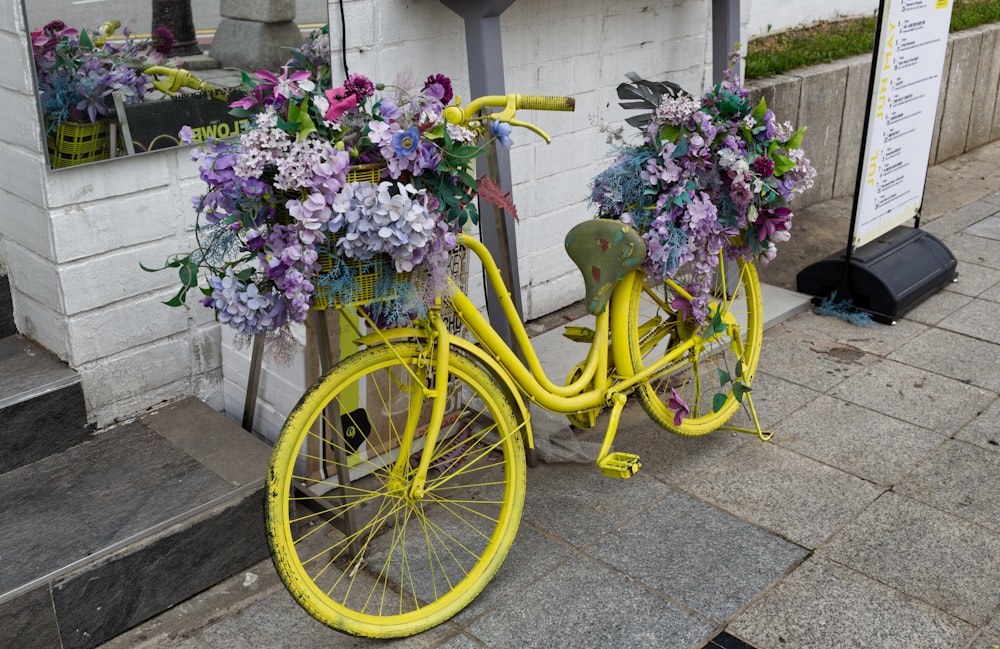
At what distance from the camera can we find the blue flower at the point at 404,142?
7.79 feet

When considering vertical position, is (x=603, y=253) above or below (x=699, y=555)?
above

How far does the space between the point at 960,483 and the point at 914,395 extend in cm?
70

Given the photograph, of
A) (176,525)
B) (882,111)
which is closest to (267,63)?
(176,525)

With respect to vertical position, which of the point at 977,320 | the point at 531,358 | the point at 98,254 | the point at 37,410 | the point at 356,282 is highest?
the point at 356,282

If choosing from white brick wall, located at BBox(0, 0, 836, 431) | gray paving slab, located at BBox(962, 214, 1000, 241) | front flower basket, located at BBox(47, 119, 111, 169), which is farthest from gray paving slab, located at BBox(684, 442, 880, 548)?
gray paving slab, located at BBox(962, 214, 1000, 241)

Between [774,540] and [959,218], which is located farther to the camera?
[959,218]

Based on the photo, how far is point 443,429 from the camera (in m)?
3.64

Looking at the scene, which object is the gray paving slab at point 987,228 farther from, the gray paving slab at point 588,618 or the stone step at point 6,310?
the stone step at point 6,310

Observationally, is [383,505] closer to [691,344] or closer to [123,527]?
[123,527]

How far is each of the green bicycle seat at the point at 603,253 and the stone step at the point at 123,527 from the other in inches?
46.2

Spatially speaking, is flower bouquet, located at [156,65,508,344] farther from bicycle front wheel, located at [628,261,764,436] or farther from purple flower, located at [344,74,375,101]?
bicycle front wheel, located at [628,261,764,436]

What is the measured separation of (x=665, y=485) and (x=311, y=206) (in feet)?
6.05

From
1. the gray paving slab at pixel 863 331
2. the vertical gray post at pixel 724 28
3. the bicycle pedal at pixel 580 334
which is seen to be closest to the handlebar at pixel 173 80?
the bicycle pedal at pixel 580 334

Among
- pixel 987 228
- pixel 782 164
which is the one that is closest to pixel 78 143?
pixel 782 164
